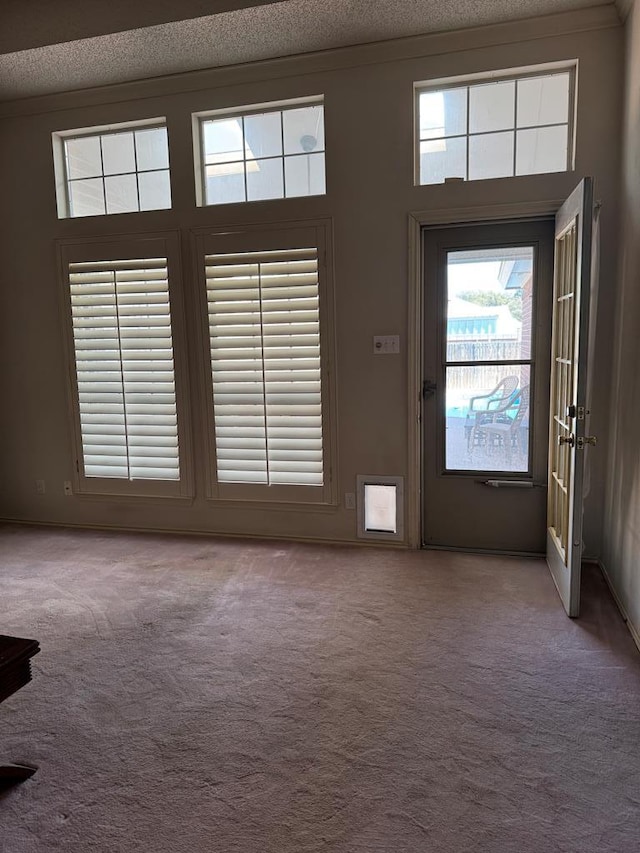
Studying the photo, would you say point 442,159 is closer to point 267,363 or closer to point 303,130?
point 303,130

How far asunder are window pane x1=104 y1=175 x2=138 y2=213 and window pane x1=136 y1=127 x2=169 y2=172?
129mm

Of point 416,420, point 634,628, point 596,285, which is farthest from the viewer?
point 416,420

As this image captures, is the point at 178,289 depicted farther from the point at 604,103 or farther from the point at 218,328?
the point at 604,103

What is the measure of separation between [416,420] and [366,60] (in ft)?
6.93

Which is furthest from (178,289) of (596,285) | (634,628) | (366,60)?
(634,628)

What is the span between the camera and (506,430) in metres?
3.26

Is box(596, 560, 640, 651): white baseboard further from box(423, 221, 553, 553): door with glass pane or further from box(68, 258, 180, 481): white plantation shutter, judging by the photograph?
box(68, 258, 180, 481): white plantation shutter

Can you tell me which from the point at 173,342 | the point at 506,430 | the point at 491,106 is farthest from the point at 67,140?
the point at 506,430

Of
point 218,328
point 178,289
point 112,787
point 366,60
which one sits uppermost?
point 366,60

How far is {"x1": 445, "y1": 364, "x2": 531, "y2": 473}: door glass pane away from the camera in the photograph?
10.6 feet

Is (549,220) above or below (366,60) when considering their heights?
below

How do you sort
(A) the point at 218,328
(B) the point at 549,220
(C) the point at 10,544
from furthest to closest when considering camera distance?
(C) the point at 10,544
(A) the point at 218,328
(B) the point at 549,220

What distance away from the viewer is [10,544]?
12.4 ft

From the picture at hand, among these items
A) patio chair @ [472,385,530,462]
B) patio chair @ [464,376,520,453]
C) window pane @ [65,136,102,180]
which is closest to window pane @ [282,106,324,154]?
window pane @ [65,136,102,180]
